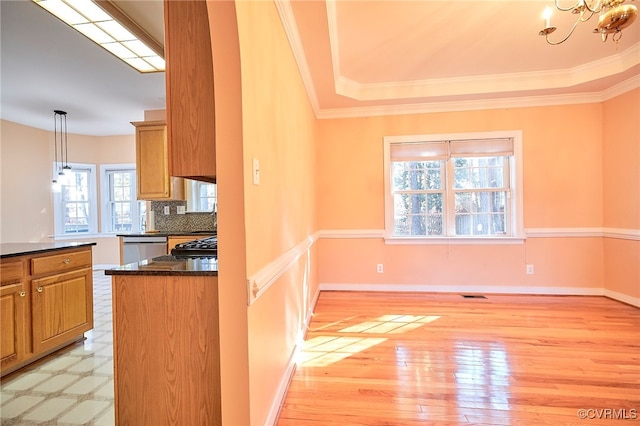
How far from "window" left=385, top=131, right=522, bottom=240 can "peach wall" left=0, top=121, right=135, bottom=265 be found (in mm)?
5288

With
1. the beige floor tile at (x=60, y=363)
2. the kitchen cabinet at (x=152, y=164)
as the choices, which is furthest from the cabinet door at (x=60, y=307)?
the kitchen cabinet at (x=152, y=164)

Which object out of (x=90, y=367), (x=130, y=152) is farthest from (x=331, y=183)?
(x=130, y=152)

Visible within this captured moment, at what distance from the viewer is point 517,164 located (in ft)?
12.3

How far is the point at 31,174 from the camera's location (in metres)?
5.05

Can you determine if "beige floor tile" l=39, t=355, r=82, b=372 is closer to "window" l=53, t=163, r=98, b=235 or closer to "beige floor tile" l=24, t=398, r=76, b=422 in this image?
"beige floor tile" l=24, t=398, r=76, b=422

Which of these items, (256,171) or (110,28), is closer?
(256,171)

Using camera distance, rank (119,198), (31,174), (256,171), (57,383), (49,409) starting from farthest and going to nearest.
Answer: (119,198)
(31,174)
(57,383)
(49,409)
(256,171)

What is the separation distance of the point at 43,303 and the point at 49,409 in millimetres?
883

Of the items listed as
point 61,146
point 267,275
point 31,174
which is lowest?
point 267,275

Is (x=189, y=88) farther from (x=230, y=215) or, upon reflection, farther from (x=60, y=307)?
(x=60, y=307)

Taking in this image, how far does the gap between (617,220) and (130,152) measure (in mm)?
7849

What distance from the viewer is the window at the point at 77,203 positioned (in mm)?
5520

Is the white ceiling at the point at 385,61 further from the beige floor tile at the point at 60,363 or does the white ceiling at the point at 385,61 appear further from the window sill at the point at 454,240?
the beige floor tile at the point at 60,363

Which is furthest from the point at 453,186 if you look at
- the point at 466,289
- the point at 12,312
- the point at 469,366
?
the point at 12,312
